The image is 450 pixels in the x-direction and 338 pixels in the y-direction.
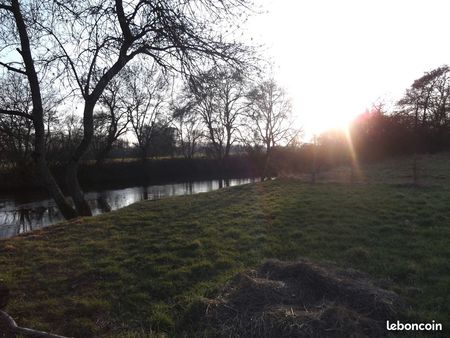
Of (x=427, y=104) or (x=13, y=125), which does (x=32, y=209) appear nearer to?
(x=13, y=125)

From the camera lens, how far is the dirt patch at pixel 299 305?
317 centimetres

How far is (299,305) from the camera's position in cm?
360

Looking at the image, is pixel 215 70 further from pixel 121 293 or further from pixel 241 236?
pixel 121 293

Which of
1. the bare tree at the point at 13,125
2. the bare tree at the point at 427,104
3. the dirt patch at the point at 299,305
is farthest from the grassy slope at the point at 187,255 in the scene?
the bare tree at the point at 427,104

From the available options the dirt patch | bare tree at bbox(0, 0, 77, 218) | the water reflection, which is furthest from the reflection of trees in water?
the dirt patch

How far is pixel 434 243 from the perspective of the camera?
6.19 m

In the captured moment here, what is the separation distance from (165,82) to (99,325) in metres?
6.55

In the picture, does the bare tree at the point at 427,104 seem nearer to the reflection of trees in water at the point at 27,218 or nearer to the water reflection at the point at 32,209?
the water reflection at the point at 32,209

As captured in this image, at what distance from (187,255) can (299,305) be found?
294 centimetres

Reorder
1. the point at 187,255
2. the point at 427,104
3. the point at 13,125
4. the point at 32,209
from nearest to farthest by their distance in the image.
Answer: the point at 187,255 → the point at 13,125 → the point at 32,209 → the point at 427,104

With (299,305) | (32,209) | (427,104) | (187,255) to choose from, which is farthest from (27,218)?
(427,104)

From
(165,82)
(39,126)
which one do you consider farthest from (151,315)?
(39,126)

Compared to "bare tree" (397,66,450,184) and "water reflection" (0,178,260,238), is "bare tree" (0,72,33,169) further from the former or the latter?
"bare tree" (397,66,450,184)

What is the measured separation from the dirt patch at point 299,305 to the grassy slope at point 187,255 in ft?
1.17
